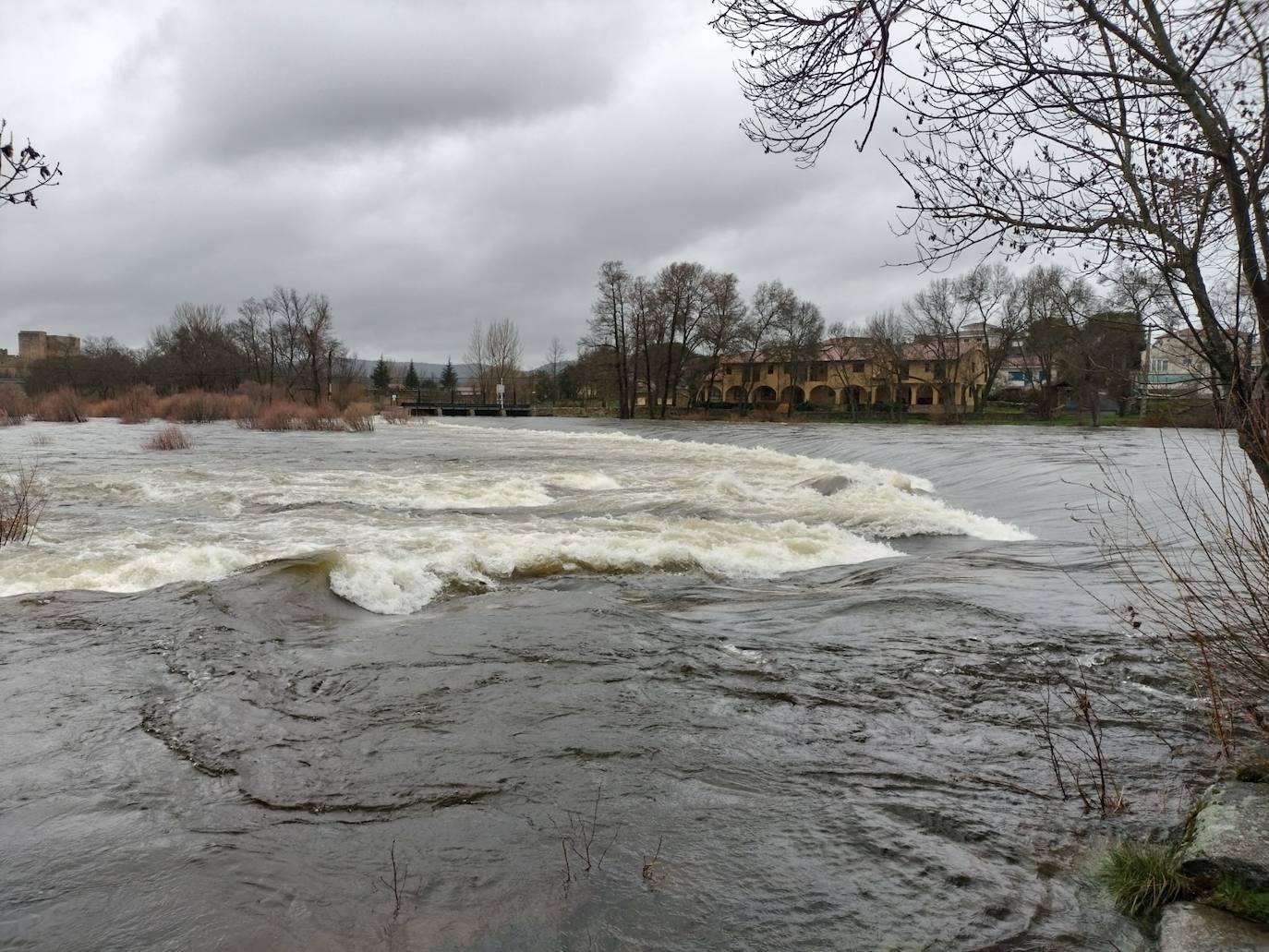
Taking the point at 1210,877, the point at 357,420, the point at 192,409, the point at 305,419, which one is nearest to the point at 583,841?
the point at 1210,877

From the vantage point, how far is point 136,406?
1754 inches

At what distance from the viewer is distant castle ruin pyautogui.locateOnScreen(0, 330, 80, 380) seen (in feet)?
272

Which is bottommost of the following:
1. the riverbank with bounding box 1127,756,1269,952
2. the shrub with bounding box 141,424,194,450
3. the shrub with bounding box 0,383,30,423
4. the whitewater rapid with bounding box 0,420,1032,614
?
the riverbank with bounding box 1127,756,1269,952

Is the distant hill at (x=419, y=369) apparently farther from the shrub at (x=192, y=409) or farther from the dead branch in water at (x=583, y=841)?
the dead branch in water at (x=583, y=841)

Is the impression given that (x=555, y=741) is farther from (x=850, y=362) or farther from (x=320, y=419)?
(x=850, y=362)

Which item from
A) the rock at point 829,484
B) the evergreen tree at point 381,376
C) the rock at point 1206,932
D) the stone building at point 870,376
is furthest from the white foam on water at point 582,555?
the evergreen tree at point 381,376

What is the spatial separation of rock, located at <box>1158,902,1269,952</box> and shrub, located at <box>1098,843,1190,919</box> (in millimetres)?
98

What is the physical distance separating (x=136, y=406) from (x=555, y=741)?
4880cm

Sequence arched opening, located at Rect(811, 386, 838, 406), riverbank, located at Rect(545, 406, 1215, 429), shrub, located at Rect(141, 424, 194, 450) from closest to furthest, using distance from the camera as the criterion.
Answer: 1. shrub, located at Rect(141, 424, 194, 450)
2. riverbank, located at Rect(545, 406, 1215, 429)
3. arched opening, located at Rect(811, 386, 838, 406)

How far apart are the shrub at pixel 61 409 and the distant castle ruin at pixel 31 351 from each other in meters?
37.6

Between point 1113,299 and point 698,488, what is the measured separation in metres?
13.7

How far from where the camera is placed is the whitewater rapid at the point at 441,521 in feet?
30.6

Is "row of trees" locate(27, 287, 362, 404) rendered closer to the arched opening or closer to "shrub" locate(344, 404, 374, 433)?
"shrub" locate(344, 404, 374, 433)

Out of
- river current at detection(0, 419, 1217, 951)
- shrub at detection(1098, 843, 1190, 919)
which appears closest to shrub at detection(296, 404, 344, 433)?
river current at detection(0, 419, 1217, 951)
